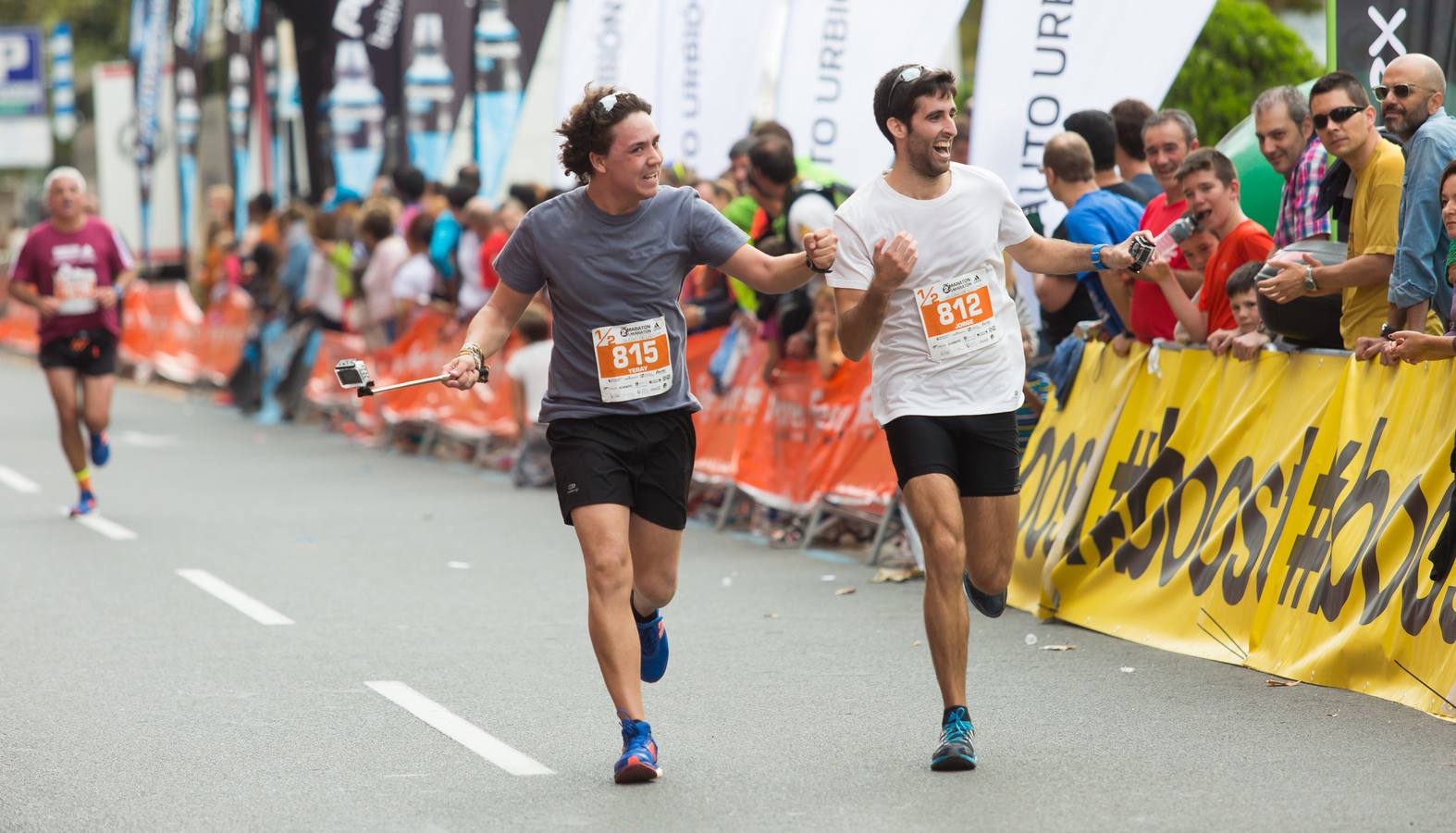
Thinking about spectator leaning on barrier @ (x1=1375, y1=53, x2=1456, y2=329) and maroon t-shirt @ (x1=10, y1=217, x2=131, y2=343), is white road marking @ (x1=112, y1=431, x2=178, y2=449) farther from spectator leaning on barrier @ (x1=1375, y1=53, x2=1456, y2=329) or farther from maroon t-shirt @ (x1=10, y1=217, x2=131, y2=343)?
spectator leaning on barrier @ (x1=1375, y1=53, x2=1456, y2=329)

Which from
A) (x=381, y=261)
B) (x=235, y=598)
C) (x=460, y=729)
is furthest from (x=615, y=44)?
(x=460, y=729)

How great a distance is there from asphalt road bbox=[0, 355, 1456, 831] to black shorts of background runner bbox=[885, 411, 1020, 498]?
0.84m

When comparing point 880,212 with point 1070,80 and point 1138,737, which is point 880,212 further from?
point 1070,80

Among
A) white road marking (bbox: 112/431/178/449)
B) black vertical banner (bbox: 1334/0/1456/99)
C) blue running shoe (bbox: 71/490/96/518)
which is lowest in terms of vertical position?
white road marking (bbox: 112/431/178/449)

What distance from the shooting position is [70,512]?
13.8 meters

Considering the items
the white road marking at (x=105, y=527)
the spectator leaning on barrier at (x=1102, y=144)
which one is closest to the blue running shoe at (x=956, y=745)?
the spectator leaning on barrier at (x=1102, y=144)

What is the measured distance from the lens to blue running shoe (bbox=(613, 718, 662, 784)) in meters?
6.08

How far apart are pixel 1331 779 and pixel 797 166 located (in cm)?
686

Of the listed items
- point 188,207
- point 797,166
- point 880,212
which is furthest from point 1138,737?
point 188,207

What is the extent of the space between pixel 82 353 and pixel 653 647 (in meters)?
8.46

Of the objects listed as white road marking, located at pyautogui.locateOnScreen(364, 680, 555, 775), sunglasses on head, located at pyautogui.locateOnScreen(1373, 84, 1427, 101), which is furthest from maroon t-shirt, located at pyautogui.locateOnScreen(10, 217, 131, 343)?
sunglasses on head, located at pyautogui.locateOnScreen(1373, 84, 1427, 101)

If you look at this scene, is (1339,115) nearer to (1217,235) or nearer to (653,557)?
(1217,235)

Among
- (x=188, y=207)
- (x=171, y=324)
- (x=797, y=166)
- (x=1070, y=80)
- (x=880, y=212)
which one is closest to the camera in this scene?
(x=880, y=212)

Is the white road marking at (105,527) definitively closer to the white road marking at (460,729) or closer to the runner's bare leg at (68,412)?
the runner's bare leg at (68,412)
